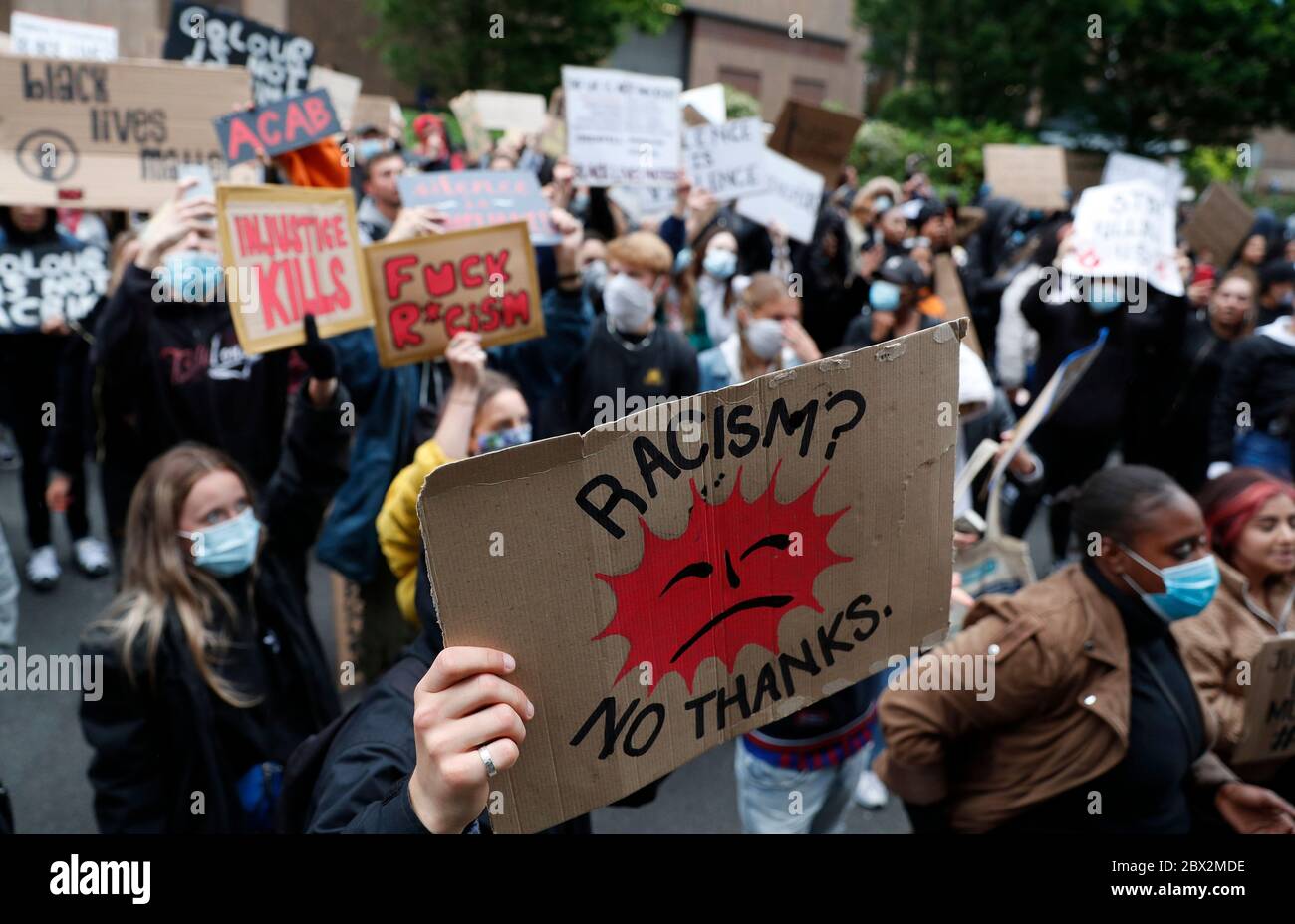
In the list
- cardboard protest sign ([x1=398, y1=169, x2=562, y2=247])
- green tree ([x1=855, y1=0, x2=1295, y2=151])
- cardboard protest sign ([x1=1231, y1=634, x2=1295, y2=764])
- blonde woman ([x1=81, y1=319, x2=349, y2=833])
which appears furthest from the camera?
→ green tree ([x1=855, y1=0, x2=1295, y2=151])

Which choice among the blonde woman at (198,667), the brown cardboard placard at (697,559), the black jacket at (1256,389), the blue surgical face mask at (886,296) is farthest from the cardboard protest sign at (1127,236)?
the blonde woman at (198,667)

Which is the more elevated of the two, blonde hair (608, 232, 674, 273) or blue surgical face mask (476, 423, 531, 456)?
blonde hair (608, 232, 674, 273)

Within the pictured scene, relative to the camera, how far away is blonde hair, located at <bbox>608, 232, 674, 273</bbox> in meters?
4.83

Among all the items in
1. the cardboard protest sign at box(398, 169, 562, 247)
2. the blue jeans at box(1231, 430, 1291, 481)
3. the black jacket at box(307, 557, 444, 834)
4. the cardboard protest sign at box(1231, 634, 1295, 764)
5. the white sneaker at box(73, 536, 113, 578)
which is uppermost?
the cardboard protest sign at box(398, 169, 562, 247)

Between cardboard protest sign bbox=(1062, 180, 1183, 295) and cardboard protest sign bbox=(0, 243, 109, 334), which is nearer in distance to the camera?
cardboard protest sign bbox=(0, 243, 109, 334)

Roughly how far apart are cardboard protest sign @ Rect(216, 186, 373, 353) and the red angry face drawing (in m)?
2.17

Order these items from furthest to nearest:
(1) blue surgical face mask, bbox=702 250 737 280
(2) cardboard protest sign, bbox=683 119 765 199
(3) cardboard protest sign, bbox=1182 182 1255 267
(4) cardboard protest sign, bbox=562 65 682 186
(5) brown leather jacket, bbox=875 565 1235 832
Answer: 1. (3) cardboard protest sign, bbox=1182 182 1255 267
2. (2) cardboard protest sign, bbox=683 119 765 199
3. (1) blue surgical face mask, bbox=702 250 737 280
4. (4) cardboard protest sign, bbox=562 65 682 186
5. (5) brown leather jacket, bbox=875 565 1235 832

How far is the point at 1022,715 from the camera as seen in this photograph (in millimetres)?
2336

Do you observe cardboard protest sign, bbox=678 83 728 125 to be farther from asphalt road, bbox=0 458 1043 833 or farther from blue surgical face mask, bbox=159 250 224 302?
asphalt road, bbox=0 458 1043 833

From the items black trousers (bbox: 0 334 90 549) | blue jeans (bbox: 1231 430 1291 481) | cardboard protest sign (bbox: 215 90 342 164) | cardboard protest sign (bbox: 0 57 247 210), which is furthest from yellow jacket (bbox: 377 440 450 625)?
blue jeans (bbox: 1231 430 1291 481)

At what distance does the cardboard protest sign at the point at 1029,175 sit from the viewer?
10305 mm

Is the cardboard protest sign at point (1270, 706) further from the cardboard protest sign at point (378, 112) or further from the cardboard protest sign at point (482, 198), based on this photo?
the cardboard protest sign at point (378, 112)

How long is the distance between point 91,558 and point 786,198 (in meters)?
4.75

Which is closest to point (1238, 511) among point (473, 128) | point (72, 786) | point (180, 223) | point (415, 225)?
point (415, 225)
